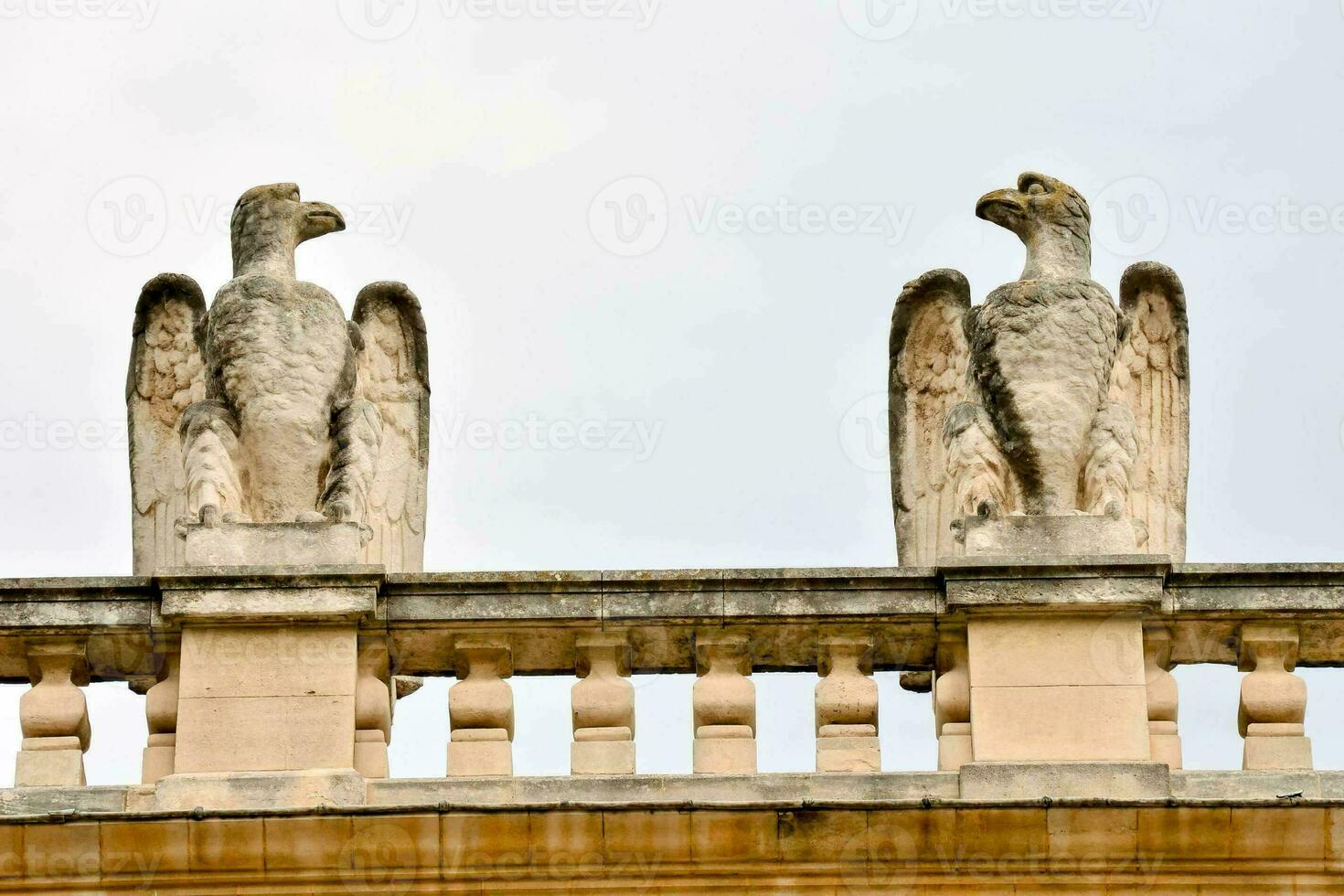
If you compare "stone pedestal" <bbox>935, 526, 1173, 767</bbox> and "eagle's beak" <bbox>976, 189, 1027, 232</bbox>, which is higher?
"eagle's beak" <bbox>976, 189, 1027, 232</bbox>

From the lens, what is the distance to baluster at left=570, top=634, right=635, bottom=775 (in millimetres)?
16766

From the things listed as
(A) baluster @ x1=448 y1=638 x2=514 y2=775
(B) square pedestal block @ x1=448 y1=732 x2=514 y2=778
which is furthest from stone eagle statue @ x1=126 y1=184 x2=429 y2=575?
(B) square pedestal block @ x1=448 y1=732 x2=514 y2=778

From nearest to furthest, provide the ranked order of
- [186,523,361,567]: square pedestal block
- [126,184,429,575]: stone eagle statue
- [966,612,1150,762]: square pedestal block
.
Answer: [966,612,1150,762]: square pedestal block → [186,523,361,567]: square pedestal block → [126,184,429,575]: stone eagle statue

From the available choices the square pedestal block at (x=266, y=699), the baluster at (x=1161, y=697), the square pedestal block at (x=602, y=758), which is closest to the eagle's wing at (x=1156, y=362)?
the baluster at (x=1161, y=697)

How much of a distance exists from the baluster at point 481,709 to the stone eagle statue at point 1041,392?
2446 millimetres

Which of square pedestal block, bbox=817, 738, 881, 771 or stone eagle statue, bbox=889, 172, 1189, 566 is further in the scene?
stone eagle statue, bbox=889, 172, 1189, 566

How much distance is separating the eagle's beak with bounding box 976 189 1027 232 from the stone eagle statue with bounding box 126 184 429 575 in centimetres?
320

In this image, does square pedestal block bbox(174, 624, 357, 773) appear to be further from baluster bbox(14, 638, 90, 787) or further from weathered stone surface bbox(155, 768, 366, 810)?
baluster bbox(14, 638, 90, 787)

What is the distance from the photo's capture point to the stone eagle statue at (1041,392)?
17797 mm

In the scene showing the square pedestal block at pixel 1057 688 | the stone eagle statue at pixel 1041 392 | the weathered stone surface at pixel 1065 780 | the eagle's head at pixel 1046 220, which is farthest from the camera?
the eagle's head at pixel 1046 220

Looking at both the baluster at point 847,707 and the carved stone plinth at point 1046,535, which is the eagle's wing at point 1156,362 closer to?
the carved stone plinth at point 1046,535

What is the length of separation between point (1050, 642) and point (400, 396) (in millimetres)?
4114

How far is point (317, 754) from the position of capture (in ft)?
54.6

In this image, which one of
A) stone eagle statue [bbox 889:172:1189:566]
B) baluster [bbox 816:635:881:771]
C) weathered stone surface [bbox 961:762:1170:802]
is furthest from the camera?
stone eagle statue [bbox 889:172:1189:566]
